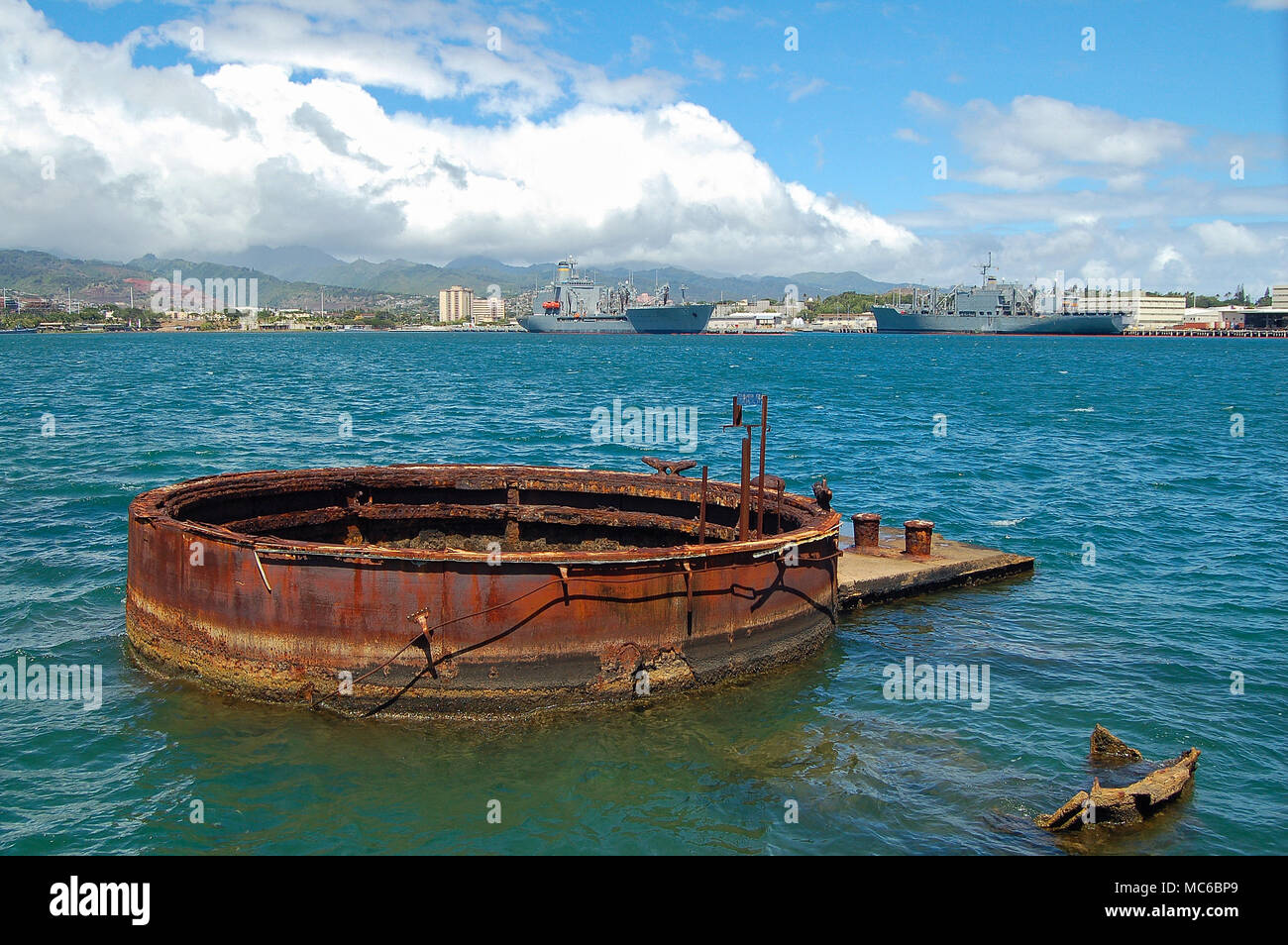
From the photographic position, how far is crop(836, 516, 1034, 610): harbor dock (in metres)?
17.5

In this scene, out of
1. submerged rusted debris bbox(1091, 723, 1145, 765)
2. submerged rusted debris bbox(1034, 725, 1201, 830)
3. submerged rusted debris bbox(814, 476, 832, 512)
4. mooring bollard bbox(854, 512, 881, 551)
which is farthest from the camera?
mooring bollard bbox(854, 512, 881, 551)

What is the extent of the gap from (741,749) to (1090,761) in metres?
4.43

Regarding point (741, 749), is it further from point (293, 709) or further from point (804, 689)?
point (293, 709)

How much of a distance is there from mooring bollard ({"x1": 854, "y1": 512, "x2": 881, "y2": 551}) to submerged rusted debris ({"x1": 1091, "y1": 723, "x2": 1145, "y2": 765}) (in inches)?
321

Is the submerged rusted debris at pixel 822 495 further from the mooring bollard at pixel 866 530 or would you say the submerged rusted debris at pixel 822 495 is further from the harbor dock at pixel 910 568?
the mooring bollard at pixel 866 530

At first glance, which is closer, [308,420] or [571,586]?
[571,586]

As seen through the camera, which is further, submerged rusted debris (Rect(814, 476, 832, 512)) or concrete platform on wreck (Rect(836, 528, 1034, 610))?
concrete platform on wreck (Rect(836, 528, 1034, 610))

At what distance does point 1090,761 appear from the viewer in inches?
453

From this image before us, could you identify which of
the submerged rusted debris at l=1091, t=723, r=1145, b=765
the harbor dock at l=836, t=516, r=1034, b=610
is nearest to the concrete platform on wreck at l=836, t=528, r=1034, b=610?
the harbor dock at l=836, t=516, r=1034, b=610

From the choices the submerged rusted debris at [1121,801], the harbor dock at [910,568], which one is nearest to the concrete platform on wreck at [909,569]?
the harbor dock at [910,568]

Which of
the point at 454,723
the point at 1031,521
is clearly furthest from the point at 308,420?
the point at 454,723

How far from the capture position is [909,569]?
1817 cm

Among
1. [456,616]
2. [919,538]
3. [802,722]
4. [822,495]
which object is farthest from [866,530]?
[456,616]

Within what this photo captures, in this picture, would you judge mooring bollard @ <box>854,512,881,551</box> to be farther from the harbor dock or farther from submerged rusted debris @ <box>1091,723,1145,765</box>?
submerged rusted debris @ <box>1091,723,1145,765</box>
